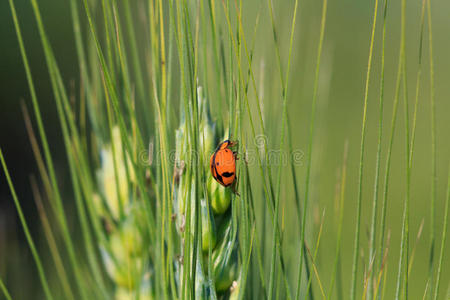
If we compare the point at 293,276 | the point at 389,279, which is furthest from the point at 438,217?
the point at 293,276

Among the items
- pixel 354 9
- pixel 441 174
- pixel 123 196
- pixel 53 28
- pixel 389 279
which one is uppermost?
pixel 354 9

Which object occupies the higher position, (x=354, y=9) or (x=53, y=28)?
(x=354, y=9)

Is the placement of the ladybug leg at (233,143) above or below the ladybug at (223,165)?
above

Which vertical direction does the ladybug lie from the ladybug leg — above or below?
below

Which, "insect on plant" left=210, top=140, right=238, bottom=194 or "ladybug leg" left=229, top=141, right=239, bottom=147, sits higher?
"ladybug leg" left=229, top=141, right=239, bottom=147

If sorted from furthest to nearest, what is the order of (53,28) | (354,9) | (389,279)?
(354,9) → (53,28) → (389,279)

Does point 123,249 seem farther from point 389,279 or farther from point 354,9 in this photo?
point 354,9

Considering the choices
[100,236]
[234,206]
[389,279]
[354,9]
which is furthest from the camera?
[354,9]

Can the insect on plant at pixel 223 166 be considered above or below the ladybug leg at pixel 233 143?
below
